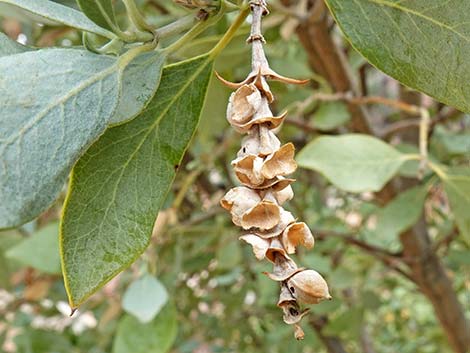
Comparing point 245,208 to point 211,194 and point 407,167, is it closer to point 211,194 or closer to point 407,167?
point 407,167

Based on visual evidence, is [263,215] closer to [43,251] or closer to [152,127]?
[152,127]

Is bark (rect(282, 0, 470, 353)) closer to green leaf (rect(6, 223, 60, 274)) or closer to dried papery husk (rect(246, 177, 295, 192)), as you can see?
green leaf (rect(6, 223, 60, 274))

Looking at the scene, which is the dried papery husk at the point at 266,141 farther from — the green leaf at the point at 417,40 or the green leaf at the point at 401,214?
the green leaf at the point at 401,214

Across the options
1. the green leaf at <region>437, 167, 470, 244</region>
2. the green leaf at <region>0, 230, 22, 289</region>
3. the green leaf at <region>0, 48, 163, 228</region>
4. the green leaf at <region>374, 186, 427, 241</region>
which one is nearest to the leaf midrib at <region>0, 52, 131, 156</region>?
the green leaf at <region>0, 48, 163, 228</region>

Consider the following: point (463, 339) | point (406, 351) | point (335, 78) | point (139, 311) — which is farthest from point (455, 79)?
point (406, 351)

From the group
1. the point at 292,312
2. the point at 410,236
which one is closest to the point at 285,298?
the point at 292,312

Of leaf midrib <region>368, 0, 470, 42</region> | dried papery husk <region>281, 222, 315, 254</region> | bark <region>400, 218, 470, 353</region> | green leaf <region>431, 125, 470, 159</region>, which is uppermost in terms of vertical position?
leaf midrib <region>368, 0, 470, 42</region>

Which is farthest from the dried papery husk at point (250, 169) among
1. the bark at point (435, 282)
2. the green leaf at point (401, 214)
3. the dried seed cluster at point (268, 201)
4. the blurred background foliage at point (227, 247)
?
the bark at point (435, 282)
